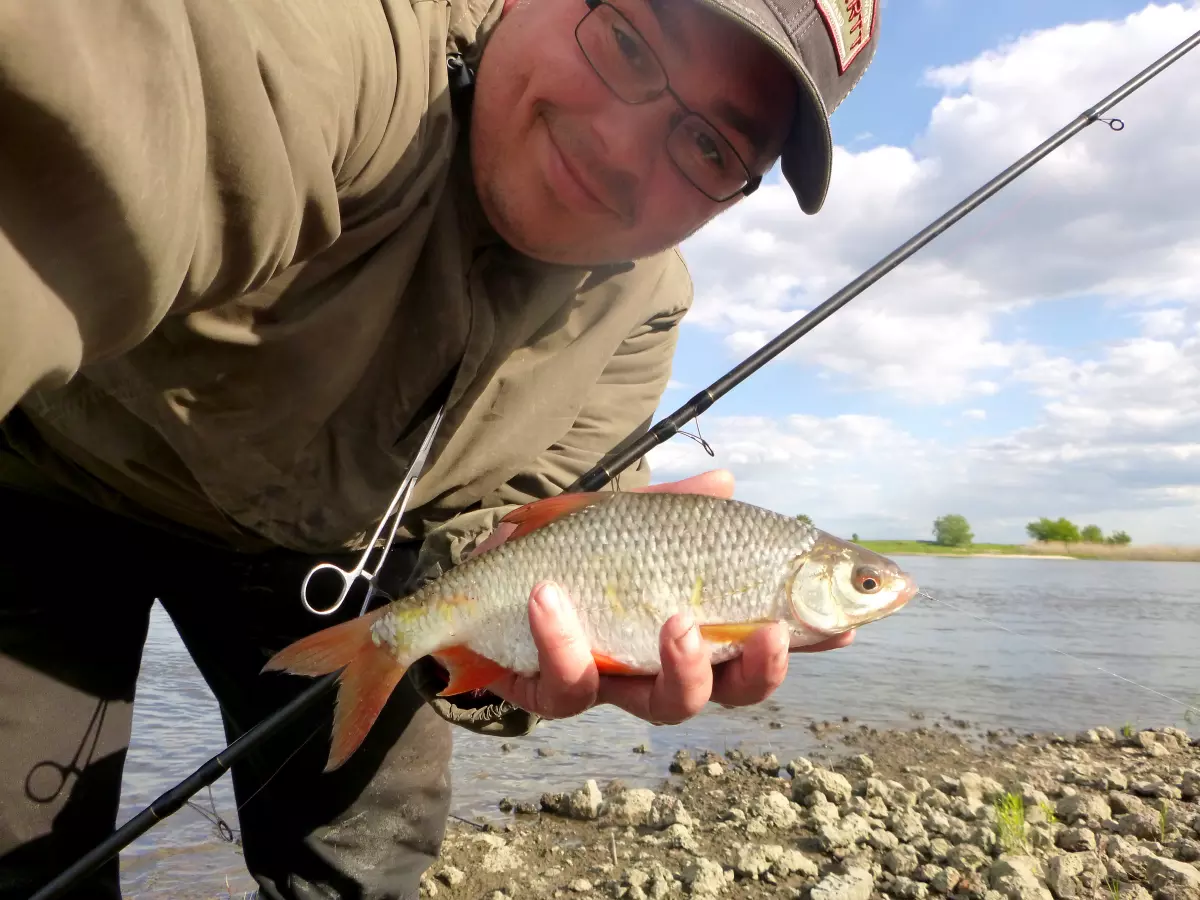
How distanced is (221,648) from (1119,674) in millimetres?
9260

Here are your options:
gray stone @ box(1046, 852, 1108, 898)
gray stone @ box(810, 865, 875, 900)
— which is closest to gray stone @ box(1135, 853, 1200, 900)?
gray stone @ box(1046, 852, 1108, 898)

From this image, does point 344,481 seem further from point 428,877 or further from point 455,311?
point 428,877

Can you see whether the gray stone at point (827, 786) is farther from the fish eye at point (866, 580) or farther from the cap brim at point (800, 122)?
the cap brim at point (800, 122)

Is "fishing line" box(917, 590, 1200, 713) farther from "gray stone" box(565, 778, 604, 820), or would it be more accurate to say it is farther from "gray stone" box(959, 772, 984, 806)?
"gray stone" box(565, 778, 604, 820)

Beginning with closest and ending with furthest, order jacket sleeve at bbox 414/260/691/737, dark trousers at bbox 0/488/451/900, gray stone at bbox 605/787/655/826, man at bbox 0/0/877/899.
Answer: man at bbox 0/0/877/899 < dark trousers at bbox 0/488/451/900 < jacket sleeve at bbox 414/260/691/737 < gray stone at bbox 605/787/655/826

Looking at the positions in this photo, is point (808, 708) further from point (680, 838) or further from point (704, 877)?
point (704, 877)

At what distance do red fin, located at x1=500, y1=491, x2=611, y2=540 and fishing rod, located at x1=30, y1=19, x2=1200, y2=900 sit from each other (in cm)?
53

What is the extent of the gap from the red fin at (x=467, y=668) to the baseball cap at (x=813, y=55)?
156cm

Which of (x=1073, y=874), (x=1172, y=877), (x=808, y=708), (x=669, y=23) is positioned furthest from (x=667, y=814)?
(x=669, y=23)

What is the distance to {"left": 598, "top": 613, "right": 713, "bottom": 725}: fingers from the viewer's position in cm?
206

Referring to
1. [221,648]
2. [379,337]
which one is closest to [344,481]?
[379,337]

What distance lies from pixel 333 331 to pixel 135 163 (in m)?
1.18

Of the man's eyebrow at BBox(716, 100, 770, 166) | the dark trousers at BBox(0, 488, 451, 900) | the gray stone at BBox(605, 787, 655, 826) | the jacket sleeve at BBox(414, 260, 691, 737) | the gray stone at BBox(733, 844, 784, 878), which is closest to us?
the man's eyebrow at BBox(716, 100, 770, 166)

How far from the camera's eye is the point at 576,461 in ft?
10.2
